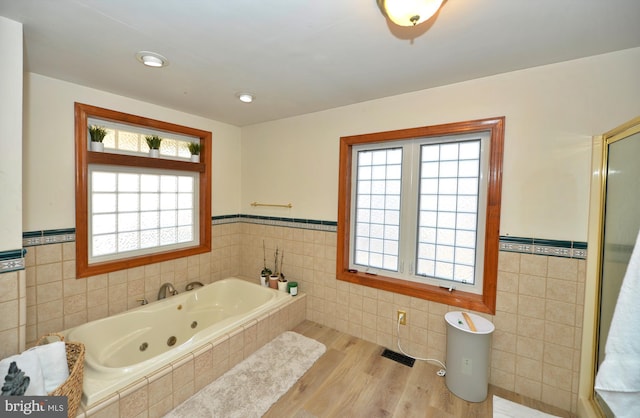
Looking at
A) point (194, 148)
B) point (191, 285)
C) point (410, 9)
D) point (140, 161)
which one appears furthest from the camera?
point (194, 148)

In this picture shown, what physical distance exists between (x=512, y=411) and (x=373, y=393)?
0.92 m

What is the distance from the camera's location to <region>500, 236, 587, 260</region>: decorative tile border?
5.75 ft

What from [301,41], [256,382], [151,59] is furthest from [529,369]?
[151,59]

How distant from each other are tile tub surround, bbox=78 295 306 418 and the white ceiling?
2053mm

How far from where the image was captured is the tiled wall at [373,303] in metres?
1.79

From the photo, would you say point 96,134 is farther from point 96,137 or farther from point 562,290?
point 562,290

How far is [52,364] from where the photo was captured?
57.4 inches

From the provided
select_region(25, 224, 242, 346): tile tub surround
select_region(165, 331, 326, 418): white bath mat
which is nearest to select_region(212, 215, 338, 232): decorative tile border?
select_region(25, 224, 242, 346): tile tub surround

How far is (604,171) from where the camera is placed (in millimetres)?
1652

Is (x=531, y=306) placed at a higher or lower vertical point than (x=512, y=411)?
higher

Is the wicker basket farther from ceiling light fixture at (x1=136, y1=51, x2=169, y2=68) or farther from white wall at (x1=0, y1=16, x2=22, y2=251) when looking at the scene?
ceiling light fixture at (x1=136, y1=51, x2=169, y2=68)

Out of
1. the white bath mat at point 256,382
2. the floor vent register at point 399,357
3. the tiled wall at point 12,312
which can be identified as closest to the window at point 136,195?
the tiled wall at point 12,312

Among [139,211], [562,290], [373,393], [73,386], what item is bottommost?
[373,393]

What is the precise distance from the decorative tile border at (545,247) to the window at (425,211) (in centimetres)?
9
